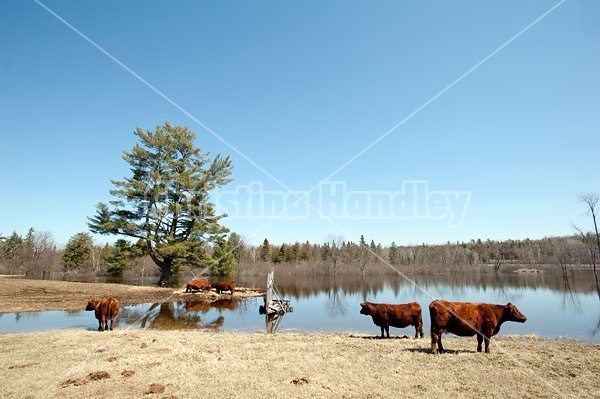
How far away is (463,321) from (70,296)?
79.7 feet

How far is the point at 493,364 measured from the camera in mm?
8406

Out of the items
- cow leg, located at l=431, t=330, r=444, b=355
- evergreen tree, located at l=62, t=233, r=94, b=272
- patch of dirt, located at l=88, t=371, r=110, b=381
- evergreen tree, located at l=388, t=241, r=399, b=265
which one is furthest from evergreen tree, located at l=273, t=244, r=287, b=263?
patch of dirt, located at l=88, t=371, r=110, b=381

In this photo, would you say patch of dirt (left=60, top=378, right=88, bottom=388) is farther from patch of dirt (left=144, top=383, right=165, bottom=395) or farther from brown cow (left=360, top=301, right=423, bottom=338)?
brown cow (left=360, top=301, right=423, bottom=338)

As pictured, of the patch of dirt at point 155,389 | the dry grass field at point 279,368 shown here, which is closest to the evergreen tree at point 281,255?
the dry grass field at point 279,368

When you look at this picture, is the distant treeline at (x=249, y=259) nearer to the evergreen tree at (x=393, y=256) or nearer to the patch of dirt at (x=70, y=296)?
the evergreen tree at (x=393, y=256)

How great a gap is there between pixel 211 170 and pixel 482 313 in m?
30.5

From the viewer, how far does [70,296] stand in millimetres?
22531

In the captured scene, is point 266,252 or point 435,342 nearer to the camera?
point 435,342

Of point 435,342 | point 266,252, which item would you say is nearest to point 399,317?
point 435,342

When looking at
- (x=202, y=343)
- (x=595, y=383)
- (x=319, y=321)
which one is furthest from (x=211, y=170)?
(x=595, y=383)

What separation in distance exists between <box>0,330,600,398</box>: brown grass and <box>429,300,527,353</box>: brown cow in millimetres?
547

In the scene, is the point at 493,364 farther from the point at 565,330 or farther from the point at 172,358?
the point at 565,330

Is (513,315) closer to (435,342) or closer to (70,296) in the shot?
(435,342)

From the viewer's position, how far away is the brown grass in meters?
6.57
